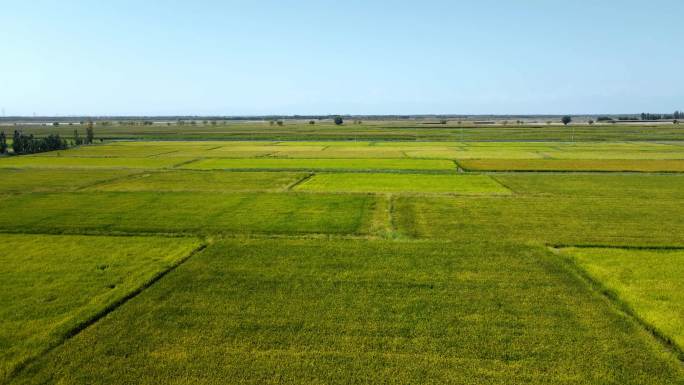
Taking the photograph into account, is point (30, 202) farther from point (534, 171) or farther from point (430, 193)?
point (534, 171)

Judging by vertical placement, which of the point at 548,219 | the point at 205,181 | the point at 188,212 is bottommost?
the point at 548,219

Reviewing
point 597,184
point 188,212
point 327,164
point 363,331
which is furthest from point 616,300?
point 327,164

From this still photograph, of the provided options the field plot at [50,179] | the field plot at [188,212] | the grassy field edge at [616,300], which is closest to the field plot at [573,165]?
the field plot at [188,212]

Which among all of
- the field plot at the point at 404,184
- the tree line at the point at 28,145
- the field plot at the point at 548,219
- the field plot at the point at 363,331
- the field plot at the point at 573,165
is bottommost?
the field plot at the point at 363,331

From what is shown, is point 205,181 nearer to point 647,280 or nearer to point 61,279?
point 61,279

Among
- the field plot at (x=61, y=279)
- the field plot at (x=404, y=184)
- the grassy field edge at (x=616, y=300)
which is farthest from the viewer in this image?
the field plot at (x=404, y=184)

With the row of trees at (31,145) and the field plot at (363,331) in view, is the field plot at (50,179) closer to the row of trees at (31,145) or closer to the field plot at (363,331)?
the row of trees at (31,145)
